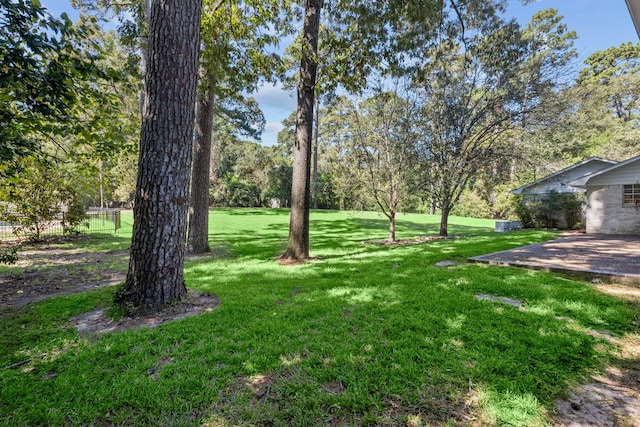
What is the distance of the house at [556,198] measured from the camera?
14875mm

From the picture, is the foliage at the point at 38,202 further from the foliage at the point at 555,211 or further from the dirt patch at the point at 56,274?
the foliage at the point at 555,211

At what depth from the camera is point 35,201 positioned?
8.92 metres

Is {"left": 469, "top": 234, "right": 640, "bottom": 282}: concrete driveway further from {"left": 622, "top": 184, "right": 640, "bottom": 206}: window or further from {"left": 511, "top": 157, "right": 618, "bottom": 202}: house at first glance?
{"left": 511, "top": 157, "right": 618, "bottom": 202}: house

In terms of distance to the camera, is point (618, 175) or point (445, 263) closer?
point (445, 263)

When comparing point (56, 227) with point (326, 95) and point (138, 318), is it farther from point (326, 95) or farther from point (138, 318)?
point (138, 318)

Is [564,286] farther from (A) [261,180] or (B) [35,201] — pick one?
(A) [261,180]

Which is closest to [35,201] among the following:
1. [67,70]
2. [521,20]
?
[67,70]

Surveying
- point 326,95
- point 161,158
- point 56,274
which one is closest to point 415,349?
point 161,158

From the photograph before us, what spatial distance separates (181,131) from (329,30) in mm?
6528

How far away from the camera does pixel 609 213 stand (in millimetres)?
12156

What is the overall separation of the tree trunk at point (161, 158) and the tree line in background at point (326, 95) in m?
0.06

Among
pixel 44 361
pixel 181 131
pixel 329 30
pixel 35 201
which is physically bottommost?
pixel 44 361

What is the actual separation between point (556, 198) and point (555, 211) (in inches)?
29.4

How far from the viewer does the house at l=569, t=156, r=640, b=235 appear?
11.5m
